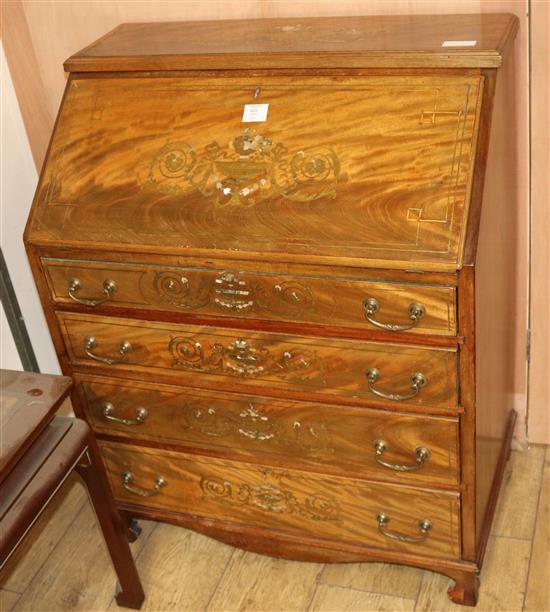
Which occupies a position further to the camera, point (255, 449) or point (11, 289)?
point (11, 289)

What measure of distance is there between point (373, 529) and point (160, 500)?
Answer: 64 cm

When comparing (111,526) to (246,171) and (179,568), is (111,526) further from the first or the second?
(246,171)

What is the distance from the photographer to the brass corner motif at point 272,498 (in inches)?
95.4

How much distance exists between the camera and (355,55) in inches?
81.6

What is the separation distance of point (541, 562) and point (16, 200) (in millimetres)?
1920

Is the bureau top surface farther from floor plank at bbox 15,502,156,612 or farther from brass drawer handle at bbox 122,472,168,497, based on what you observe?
floor plank at bbox 15,502,156,612

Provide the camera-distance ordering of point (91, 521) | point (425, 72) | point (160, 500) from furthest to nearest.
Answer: point (91, 521) → point (160, 500) → point (425, 72)

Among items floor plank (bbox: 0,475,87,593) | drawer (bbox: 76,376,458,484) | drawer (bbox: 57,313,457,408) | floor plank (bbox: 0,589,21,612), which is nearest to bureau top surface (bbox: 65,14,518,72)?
drawer (bbox: 57,313,457,408)

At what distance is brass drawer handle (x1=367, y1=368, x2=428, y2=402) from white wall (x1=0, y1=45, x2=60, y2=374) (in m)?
1.36

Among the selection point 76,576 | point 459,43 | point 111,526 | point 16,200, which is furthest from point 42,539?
point 459,43

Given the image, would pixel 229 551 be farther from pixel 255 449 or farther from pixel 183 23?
pixel 183 23

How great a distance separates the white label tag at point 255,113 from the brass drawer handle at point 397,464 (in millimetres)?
827

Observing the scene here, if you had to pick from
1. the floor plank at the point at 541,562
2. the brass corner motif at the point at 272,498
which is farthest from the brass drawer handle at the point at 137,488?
the floor plank at the point at 541,562

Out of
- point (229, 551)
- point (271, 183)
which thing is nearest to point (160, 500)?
point (229, 551)
